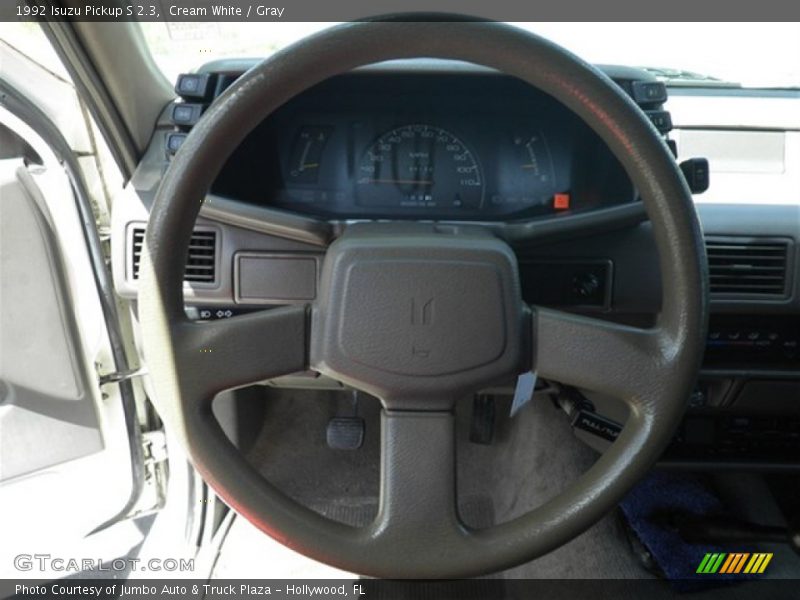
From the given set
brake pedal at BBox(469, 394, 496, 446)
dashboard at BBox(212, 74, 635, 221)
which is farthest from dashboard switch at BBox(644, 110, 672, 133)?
brake pedal at BBox(469, 394, 496, 446)

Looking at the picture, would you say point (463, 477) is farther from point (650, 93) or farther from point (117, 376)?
point (650, 93)

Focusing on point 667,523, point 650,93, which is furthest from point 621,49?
point 667,523

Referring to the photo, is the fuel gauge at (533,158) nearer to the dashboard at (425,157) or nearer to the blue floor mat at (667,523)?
the dashboard at (425,157)

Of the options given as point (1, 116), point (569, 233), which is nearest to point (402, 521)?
point (569, 233)

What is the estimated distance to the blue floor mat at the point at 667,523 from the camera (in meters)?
1.75

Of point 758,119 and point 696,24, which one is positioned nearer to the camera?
point 696,24

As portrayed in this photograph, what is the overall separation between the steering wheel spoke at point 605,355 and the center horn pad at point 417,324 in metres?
0.05

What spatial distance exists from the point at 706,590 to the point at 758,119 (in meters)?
1.01

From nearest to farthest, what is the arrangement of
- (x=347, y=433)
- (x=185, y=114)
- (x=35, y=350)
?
(x=185, y=114)
(x=347, y=433)
(x=35, y=350)

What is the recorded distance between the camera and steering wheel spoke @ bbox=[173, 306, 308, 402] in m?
0.99

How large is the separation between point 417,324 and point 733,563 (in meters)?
1.19

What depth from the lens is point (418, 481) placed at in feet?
3.26

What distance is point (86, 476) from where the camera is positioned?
183cm

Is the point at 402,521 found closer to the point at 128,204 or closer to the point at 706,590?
the point at 128,204
